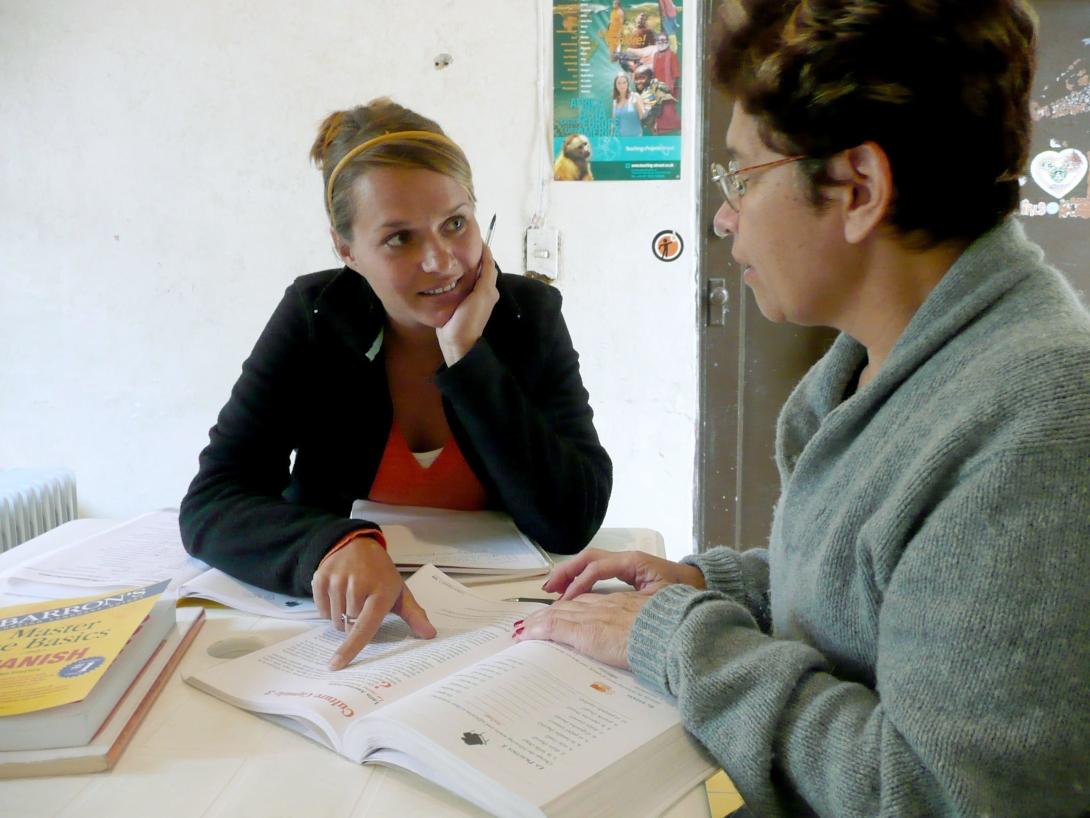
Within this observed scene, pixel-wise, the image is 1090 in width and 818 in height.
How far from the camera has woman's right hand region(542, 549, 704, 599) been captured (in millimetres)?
935

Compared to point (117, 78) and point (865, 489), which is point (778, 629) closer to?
point (865, 489)

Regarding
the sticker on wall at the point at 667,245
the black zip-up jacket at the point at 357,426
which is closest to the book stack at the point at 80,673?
the black zip-up jacket at the point at 357,426

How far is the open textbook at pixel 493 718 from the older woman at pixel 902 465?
0.03 meters

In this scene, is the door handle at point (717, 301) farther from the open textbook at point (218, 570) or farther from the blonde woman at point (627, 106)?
the open textbook at point (218, 570)

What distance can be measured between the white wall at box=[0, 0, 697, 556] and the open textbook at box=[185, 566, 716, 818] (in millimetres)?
1529

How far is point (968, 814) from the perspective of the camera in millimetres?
506

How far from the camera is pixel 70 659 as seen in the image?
719 millimetres

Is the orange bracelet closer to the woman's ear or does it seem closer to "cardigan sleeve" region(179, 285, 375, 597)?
"cardigan sleeve" region(179, 285, 375, 597)

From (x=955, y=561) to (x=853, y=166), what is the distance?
339 mm

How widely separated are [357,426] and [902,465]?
37.1 inches

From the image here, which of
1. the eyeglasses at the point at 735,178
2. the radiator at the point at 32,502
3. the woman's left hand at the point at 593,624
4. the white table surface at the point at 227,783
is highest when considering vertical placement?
the eyeglasses at the point at 735,178

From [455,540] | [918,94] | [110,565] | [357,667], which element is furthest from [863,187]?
[110,565]

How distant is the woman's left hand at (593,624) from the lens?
73 cm

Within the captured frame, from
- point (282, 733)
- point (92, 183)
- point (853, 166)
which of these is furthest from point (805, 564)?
point (92, 183)
